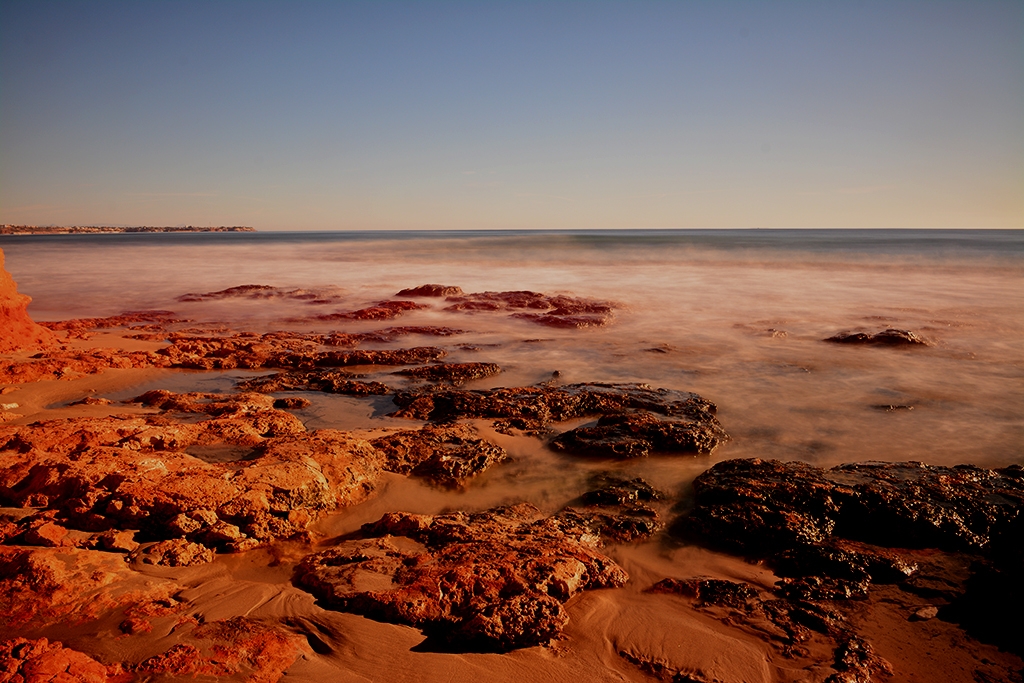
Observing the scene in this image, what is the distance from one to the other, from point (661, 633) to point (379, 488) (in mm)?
2402

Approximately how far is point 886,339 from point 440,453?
361 inches

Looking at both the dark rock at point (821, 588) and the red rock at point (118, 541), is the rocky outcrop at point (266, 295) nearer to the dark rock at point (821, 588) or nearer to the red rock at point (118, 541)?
the red rock at point (118, 541)

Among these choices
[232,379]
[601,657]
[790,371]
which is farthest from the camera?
[790,371]

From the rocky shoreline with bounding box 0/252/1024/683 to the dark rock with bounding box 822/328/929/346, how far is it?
241 inches

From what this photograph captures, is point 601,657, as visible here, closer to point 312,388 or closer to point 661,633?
point 661,633

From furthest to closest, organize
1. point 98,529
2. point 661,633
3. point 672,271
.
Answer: point 672,271 → point 98,529 → point 661,633

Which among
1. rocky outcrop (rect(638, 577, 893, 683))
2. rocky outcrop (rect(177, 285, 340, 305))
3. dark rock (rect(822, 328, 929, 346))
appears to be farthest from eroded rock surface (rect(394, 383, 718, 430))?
rocky outcrop (rect(177, 285, 340, 305))

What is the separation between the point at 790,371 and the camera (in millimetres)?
8875

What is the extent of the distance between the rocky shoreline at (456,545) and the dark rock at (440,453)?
0.8 inches

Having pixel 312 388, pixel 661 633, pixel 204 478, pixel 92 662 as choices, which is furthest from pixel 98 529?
pixel 312 388

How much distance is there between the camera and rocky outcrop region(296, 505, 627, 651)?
2.96 m

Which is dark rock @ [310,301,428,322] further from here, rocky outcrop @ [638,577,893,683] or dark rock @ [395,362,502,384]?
rocky outcrop @ [638,577,893,683]

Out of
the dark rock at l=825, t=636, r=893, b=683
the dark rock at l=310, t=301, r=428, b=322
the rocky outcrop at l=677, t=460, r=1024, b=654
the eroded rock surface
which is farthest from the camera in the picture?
the dark rock at l=310, t=301, r=428, b=322

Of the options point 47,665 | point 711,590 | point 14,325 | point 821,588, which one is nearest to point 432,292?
point 14,325
